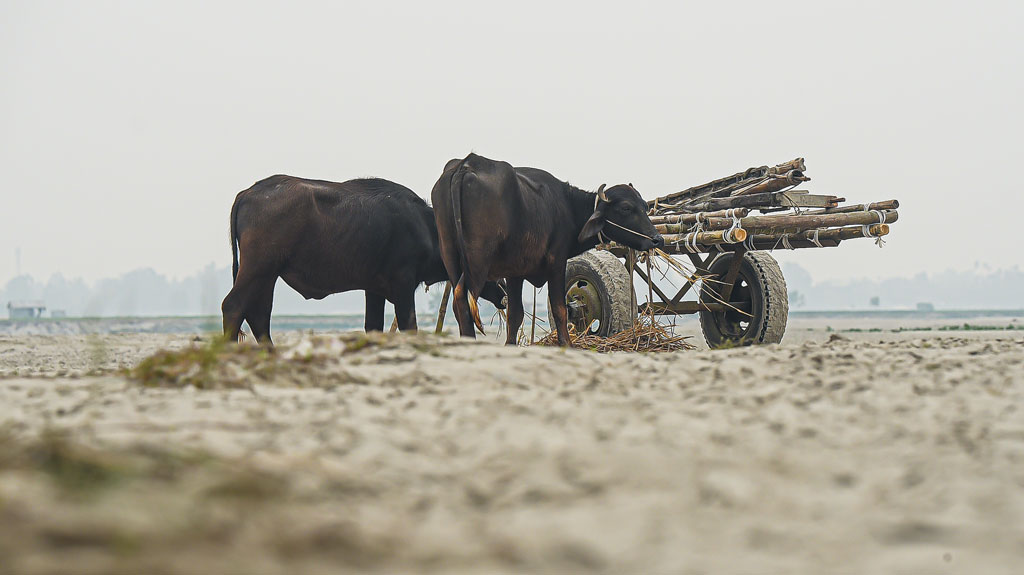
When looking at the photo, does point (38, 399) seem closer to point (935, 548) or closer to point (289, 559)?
point (289, 559)

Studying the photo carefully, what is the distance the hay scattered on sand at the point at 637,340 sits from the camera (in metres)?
9.00

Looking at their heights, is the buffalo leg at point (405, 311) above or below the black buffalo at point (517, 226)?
below

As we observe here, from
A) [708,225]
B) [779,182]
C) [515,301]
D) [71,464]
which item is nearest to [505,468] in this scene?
[71,464]

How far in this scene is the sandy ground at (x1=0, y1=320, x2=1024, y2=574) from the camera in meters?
2.46

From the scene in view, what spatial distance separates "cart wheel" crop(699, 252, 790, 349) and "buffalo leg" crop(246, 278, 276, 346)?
4.71 metres

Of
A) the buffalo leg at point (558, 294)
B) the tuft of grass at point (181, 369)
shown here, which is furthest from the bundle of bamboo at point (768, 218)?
the tuft of grass at point (181, 369)

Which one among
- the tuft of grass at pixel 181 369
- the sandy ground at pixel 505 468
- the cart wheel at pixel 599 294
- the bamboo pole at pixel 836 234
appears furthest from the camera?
the cart wheel at pixel 599 294

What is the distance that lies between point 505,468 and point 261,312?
622 centimetres

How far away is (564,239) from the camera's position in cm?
856

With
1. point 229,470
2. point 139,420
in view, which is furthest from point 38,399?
point 229,470

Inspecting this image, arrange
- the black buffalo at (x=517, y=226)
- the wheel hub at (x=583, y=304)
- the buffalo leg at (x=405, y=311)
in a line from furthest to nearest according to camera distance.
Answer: the wheel hub at (x=583, y=304), the buffalo leg at (x=405, y=311), the black buffalo at (x=517, y=226)

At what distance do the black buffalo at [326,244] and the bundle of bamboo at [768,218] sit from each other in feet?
8.88

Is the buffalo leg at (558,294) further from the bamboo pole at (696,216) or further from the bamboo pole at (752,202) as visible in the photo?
the bamboo pole at (752,202)

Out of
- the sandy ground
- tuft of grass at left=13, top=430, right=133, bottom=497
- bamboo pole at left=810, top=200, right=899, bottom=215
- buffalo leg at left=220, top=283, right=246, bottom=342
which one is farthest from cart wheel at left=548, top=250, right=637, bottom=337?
tuft of grass at left=13, top=430, right=133, bottom=497
